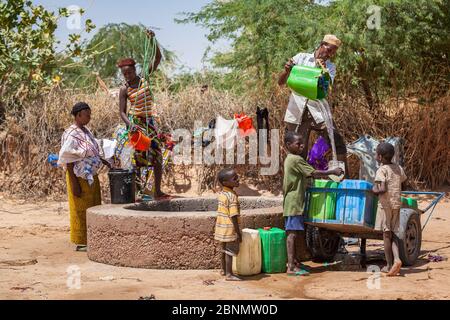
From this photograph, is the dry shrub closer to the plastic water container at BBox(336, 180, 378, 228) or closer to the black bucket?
the black bucket

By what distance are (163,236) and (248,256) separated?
80cm

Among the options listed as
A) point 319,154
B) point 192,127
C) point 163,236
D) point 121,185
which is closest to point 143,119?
point 121,185

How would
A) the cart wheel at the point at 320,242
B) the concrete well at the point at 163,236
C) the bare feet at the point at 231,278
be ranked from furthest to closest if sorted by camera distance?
the cart wheel at the point at 320,242 → the concrete well at the point at 163,236 → the bare feet at the point at 231,278

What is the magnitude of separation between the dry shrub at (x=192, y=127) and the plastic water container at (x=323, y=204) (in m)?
5.21

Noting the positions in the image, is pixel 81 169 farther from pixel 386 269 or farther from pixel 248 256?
pixel 386 269

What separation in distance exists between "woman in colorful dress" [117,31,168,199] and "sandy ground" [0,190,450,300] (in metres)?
1.32

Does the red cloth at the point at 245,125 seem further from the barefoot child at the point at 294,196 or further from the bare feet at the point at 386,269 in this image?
the bare feet at the point at 386,269

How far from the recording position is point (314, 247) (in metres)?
7.09

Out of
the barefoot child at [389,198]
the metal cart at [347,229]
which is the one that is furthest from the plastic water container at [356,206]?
the barefoot child at [389,198]

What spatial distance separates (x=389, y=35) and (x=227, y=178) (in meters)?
6.07

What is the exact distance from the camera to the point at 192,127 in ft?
41.2

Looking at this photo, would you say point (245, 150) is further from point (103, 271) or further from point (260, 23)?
point (103, 271)

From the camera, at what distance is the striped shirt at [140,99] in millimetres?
8664

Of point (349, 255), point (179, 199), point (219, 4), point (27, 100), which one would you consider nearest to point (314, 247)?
point (349, 255)
